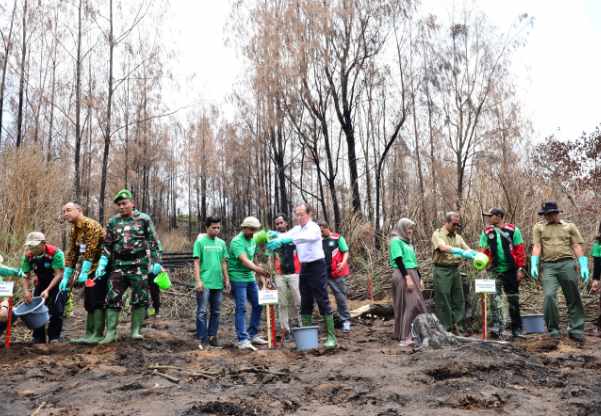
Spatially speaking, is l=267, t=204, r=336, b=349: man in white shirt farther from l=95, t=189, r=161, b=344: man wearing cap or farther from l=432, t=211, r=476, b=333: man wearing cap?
l=432, t=211, r=476, b=333: man wearing cap

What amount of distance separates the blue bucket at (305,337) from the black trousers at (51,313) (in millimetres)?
3153

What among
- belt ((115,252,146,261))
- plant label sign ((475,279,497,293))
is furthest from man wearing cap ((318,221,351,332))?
belt ((115,252,146,261))

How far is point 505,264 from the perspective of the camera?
7.54 meters

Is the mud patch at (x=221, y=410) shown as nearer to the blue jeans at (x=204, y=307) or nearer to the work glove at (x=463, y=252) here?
the blue jeans at (x=204, y=307)

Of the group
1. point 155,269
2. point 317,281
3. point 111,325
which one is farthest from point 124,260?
point 317,281

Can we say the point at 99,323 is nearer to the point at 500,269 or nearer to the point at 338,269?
the point at 338,269

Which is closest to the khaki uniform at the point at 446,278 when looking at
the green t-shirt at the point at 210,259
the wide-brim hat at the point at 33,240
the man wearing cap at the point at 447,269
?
the man wearing cap at the point at 447,269

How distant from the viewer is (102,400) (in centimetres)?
435

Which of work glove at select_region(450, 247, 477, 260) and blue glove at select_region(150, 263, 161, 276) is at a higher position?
work glove at select_region(450, 247, 477, 260)

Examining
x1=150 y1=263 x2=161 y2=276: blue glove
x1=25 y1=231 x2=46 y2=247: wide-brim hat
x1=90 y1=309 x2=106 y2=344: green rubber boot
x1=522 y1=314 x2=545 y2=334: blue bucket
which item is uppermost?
x1=25 y1=231 x2=46 y2=247: wide-brim hat

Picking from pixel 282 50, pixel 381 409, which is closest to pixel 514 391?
pixel 381 409

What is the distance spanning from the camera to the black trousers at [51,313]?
700 centimetres

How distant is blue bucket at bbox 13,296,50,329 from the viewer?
6.54 metres

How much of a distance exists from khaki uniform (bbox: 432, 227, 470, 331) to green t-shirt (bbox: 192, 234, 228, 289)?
2.94m
